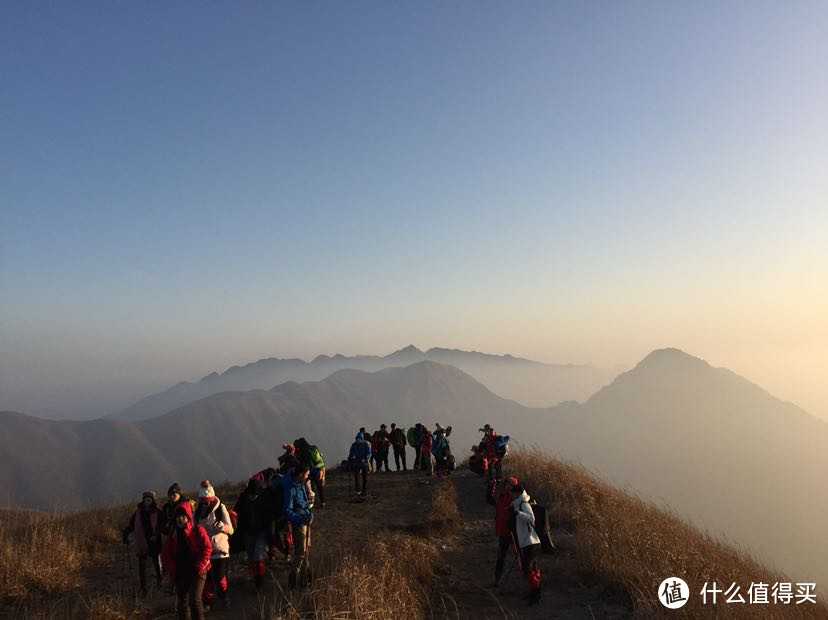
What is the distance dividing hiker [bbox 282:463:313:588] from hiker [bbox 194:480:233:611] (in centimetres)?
98

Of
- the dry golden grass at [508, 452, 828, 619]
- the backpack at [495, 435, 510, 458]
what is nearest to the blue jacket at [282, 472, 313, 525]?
the dry golden grass at [508, 452, 828, 619]

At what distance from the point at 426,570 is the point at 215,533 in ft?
12.4

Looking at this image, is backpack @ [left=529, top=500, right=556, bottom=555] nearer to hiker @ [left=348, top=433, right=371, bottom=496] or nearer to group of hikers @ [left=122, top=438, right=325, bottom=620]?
group of hikers @ [left=122, top=438, right=325, bottom=620]

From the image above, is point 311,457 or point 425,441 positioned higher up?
point 311,457

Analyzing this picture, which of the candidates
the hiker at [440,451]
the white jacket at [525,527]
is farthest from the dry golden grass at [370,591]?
the hiker at [440,451]

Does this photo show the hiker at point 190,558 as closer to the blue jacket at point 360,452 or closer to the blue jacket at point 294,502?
the blue jacket at point 294,502

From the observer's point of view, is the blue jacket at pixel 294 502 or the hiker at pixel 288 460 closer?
the blue jacket at pixel 294 502

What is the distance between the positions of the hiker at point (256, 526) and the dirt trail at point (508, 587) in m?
3.02

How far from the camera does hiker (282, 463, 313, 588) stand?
26.6 feet

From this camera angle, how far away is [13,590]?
8.16m

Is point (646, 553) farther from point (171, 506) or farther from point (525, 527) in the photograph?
point (171, 506)

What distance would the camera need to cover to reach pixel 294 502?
27.0 feet

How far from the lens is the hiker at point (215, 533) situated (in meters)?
7.33

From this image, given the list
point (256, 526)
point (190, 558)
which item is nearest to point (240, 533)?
point (256, 526)
